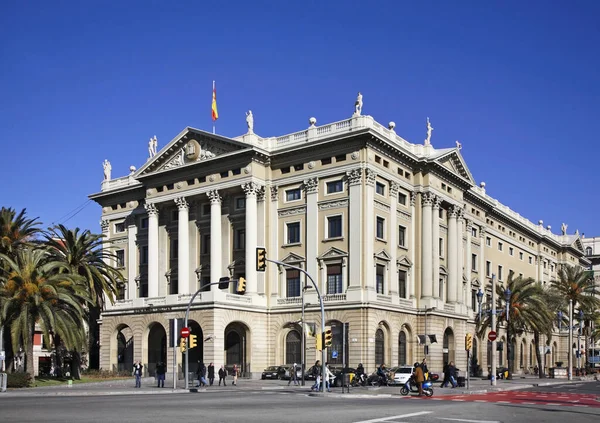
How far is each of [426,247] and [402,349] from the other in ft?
29.2

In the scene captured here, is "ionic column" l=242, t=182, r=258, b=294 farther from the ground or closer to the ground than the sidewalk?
farther from the ground

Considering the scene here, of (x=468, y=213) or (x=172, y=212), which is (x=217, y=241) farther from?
(x=468, y=213)

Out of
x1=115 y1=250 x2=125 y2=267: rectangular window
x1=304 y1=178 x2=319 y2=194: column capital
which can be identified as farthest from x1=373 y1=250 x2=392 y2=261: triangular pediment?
x1=115 y1=250 x2=125 y2=267: rectangular window

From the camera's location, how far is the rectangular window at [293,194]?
6203cm

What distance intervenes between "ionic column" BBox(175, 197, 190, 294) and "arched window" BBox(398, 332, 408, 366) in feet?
61.2

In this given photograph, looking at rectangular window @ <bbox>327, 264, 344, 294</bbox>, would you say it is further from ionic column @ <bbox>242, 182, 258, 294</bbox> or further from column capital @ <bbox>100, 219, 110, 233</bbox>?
column capital @ <bbox>100, 219, 110, 233</bbox>

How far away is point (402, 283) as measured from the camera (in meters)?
63.1

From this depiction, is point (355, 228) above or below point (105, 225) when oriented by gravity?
below

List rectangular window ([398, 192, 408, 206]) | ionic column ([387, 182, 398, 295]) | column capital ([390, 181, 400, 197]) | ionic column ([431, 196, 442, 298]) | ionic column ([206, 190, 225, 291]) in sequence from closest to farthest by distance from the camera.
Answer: ionic column ([387, 182, 398, 295]) < column capital ([390, 181, 400, 197]) < ionic column ([206, 190, 225, 291]) < rectangular window ([398, 192, 408, 206]) < ionic column ([431, 196, 442, 298])

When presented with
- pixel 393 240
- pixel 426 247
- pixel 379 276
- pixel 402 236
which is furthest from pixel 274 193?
pixel 426 247

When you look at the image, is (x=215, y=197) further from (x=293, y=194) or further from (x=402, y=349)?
(x=402, y=349)

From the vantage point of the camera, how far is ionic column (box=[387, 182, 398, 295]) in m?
60.5

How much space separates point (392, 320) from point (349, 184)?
11453 mm

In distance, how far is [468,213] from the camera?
7588 centimetres
